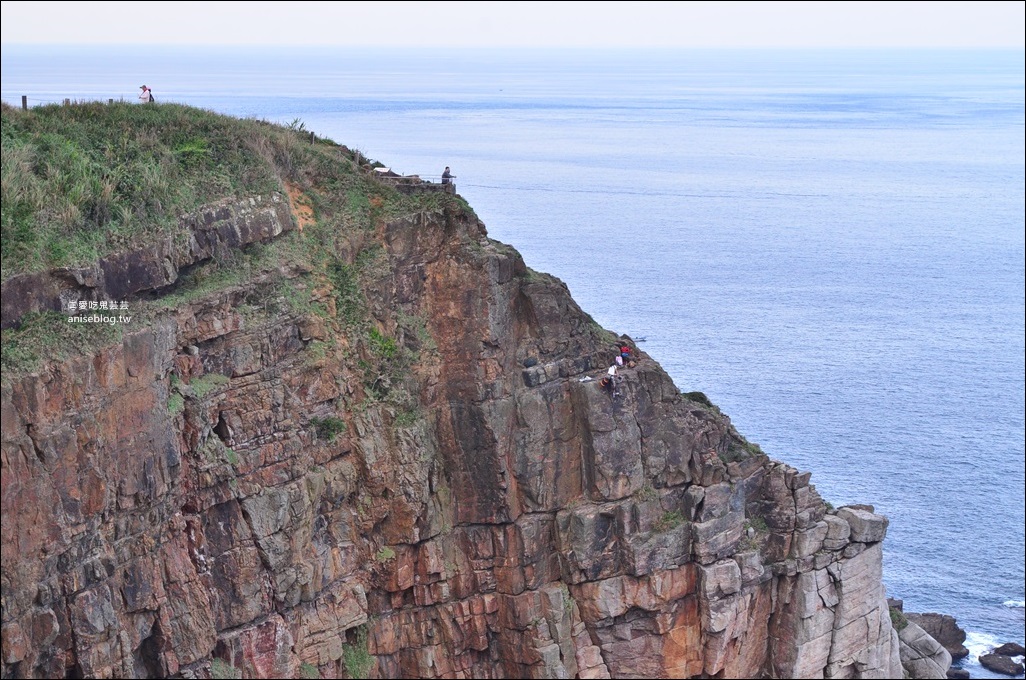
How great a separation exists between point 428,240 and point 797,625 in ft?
59.5

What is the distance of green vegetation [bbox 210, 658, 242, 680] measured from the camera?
38.0m

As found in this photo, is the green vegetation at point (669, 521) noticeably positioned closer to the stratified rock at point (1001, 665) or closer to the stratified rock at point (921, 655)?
the stratified rock at point (921, 655)

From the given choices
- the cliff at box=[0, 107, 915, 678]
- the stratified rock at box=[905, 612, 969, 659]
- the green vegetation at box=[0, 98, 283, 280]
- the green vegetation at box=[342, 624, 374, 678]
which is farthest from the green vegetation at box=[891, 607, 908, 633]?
the green vegetation at box=[0, 98, 283, 280]

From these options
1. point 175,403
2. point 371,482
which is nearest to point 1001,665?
point 371,482

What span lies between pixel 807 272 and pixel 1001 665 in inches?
1976

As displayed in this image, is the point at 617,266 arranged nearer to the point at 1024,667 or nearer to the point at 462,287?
the point at 1024,667

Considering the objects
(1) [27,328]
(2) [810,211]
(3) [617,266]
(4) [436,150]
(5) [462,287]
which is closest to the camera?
(1) [27,328]

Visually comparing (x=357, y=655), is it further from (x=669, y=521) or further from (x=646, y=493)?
(x=669, y=521)

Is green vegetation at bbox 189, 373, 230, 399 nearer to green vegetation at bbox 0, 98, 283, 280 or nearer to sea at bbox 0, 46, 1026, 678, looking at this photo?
green vegetation at bbox 0, 98, 283, 280

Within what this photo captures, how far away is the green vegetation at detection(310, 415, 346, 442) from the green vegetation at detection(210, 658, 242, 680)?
22.4 feet

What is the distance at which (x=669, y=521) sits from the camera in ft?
151

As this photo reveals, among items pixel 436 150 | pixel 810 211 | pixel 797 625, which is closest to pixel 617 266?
pixel 436 150

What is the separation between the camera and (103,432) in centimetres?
3447

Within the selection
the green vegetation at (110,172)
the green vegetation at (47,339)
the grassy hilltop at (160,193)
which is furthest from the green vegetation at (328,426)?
the green vegetation at (47,339)
